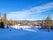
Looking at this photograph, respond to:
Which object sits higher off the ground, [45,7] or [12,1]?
[12,1]

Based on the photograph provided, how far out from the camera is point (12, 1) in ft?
7.58

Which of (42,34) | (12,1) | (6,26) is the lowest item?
(42,34)

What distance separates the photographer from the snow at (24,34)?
2.26m

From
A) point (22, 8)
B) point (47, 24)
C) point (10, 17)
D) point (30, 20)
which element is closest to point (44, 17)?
point (47, 24)

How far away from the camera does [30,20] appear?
7.82 feet

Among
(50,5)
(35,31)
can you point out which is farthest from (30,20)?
(50,5)

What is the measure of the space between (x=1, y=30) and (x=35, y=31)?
82cm

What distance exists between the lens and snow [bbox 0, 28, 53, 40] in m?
2.26

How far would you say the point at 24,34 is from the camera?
7.72 feet

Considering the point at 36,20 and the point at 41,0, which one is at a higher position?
the point at 41,0

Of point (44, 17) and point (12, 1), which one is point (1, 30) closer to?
point (12, 1)

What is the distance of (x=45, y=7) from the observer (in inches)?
92.6

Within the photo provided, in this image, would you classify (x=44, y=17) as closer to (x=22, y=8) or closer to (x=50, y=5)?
(x=50, y=5)

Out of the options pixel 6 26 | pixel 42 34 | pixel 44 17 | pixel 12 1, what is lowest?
pixel 42 34
